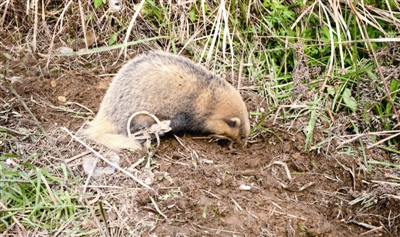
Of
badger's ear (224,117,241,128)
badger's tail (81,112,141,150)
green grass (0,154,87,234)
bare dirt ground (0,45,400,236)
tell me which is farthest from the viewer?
badger's ear (224,117,241,128)

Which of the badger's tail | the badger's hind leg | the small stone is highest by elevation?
the small stone

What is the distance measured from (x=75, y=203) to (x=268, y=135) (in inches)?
75.4

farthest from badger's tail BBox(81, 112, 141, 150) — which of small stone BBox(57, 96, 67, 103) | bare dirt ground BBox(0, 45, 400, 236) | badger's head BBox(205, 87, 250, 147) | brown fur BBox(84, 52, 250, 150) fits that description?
badger's head BBox(205, 87, 250, 147)

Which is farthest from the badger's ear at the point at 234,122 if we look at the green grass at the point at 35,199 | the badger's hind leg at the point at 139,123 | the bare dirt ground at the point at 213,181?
the green grass at the point at 35,199

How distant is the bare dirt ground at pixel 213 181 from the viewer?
10.3 ft

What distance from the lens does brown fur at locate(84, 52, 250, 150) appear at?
3.93 meters

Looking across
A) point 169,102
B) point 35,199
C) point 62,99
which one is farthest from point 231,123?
point 35,199

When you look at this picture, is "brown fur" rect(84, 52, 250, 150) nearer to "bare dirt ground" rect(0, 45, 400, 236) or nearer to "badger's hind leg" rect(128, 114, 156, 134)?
"badger's hind leg" rect(128, 114, 156, 134)

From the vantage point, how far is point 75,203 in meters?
3.16

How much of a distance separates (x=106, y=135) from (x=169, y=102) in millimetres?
614

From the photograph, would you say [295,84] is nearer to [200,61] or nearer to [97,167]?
[200,61]

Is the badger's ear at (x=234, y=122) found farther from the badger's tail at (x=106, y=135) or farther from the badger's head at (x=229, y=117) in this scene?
the badger's tail at (x=106, y=135)

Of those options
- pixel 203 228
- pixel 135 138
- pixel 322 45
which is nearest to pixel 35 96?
pixel 135 138

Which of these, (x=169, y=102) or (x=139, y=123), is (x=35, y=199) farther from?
(x=169, y=102)
